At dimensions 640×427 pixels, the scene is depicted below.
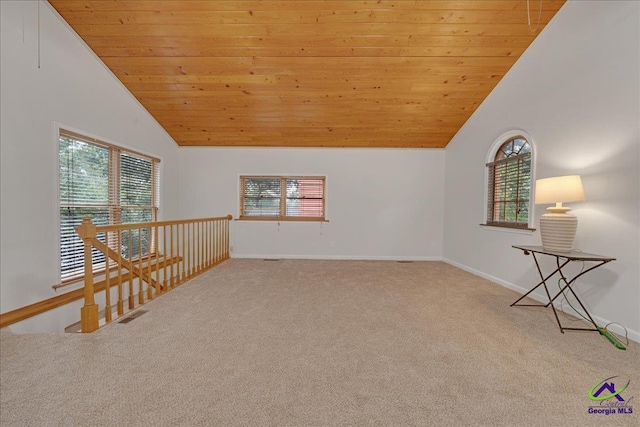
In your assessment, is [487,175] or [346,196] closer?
[487,175]

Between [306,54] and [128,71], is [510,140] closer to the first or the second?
[306,54]

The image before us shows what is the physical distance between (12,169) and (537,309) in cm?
529

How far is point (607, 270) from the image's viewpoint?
233cm

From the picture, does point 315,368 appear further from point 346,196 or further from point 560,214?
point 346,196

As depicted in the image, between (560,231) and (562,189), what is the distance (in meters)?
0.38

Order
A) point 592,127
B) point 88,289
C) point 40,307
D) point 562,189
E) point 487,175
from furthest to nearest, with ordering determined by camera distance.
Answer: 1. point 487,175
2. point 40,307
3. point 592,127
4. point 562,189
5. point 88,289

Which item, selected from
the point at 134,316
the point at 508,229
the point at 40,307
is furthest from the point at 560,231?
the point at 40,307

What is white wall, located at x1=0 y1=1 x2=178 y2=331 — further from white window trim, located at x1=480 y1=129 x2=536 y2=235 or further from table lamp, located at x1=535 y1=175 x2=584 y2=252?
white window trim, located at x1=480 y1=129 x2=536 y2=235

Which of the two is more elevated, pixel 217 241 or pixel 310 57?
pixel 310 57

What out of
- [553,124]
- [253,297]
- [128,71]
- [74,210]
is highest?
[128,71]

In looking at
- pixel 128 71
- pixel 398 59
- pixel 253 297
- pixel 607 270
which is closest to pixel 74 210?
pixel 128 71

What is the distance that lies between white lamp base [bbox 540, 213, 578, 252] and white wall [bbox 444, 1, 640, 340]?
0.85ft

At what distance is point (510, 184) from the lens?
366cm

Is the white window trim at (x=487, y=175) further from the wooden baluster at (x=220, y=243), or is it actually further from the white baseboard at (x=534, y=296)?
the wooden baluster at (x=220, y=243)
